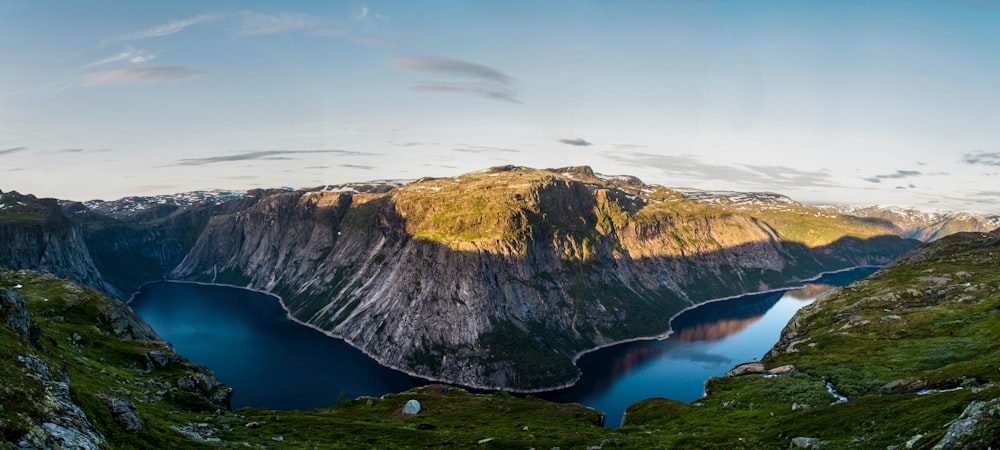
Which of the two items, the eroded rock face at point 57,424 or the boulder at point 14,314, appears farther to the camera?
the boulder at point 14,314

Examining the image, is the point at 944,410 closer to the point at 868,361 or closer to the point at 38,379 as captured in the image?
the point at 868,361

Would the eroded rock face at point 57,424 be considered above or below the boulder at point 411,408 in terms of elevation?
above

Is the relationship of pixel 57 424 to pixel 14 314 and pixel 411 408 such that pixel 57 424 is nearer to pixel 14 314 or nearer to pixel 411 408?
pixel 14 314

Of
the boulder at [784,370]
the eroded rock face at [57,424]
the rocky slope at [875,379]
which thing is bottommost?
the boulder at [784,370]

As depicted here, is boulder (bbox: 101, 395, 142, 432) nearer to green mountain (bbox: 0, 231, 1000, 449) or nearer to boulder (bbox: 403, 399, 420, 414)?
green mountain (bbox: 0, 231, 1000, 449)

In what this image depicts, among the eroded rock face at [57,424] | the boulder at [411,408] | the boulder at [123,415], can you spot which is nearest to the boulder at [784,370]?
the boulder at [411,408]

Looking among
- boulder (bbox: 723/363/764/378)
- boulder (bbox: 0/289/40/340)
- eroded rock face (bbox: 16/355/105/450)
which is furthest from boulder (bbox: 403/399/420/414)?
eroded rock face (bbox: 16/355/105/450)

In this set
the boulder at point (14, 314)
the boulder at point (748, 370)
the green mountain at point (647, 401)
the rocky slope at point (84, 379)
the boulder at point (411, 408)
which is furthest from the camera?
the boulder at point (411, 408)

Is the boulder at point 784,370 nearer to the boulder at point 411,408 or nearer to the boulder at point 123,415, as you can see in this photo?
the boulder at point 411,408

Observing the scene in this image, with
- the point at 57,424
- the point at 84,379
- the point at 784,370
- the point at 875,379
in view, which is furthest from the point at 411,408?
the point at 875,379
